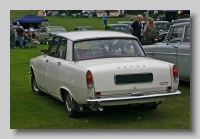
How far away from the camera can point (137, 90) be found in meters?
6.59

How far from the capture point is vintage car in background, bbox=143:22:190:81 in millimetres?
9531

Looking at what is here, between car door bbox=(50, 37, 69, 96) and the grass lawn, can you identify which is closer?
the grass lawn

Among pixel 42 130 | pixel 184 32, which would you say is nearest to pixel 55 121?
pixel 42 130

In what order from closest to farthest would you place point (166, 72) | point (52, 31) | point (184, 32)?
point (166, 72) → point (184, 32) → point (52, 31)

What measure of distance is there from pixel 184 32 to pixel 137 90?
3736 mm

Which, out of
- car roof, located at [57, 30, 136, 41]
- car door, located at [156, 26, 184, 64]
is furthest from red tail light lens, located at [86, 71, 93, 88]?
car door, located at [156, 26, 184, 64]

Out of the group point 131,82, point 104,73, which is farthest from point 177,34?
point 104,73

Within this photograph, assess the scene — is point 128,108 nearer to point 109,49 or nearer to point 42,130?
point 109,49

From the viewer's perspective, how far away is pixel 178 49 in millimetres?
9750

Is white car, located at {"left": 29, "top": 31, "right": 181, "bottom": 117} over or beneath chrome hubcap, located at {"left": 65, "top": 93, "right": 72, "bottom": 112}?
over

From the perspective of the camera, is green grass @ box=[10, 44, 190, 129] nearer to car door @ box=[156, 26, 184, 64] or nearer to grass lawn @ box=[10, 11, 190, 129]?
grass lawn @ box=[10, 11, 190, 129]

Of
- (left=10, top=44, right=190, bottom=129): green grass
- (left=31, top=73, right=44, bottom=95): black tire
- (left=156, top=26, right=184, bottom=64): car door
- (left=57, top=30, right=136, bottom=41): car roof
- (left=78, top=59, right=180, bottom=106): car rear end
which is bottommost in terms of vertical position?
(left=10, top=44, right=190, bottom=129): green grass

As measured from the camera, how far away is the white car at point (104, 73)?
6.43 m

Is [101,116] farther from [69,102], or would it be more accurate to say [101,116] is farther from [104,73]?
[104,73]
